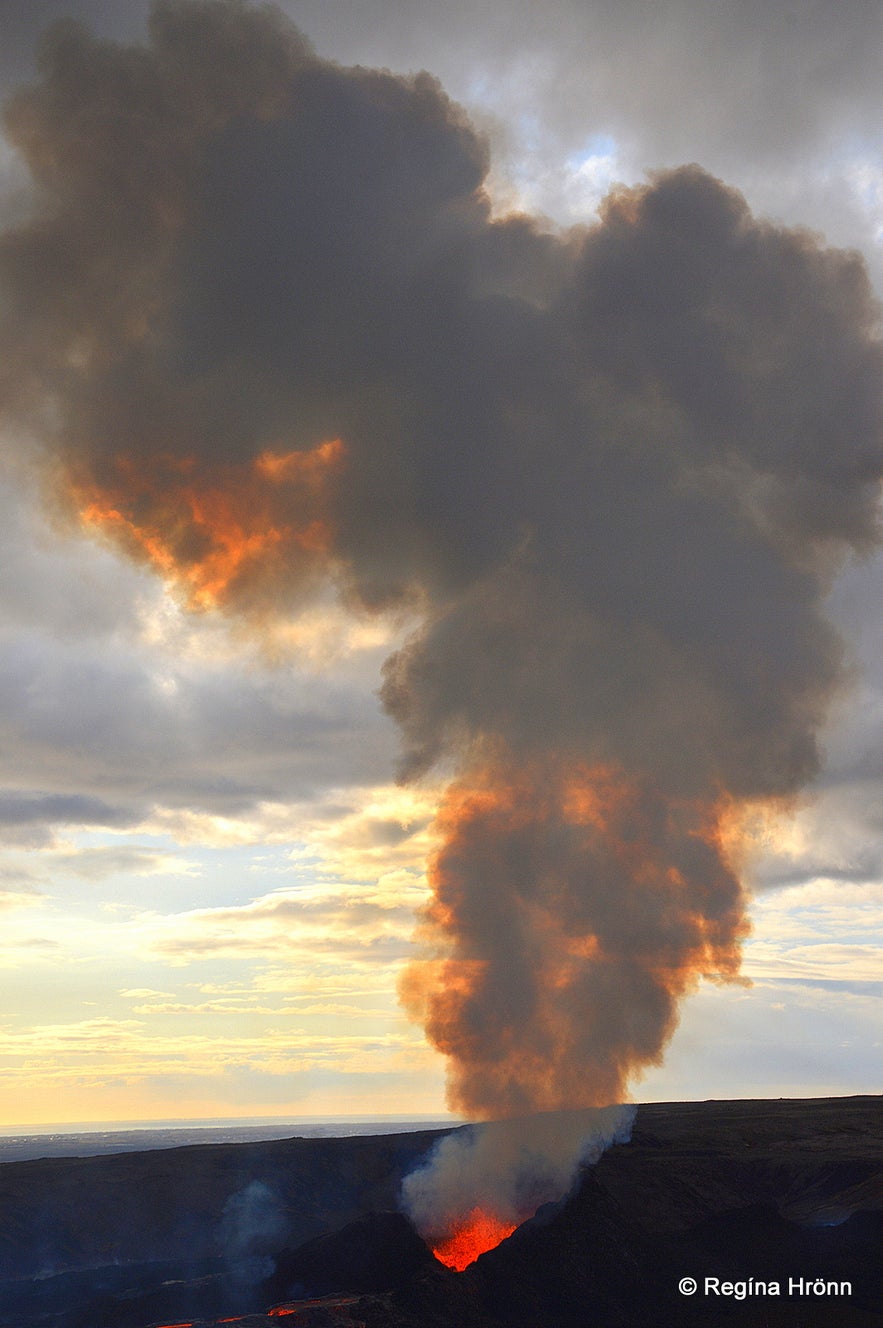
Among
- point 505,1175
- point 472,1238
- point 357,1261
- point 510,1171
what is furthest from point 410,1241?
point 510,1171

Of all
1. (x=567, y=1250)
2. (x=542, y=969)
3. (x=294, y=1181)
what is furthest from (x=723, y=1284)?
(x=294, y=1181)

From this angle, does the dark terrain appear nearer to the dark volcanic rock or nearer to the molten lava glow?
the dark volcanic rock

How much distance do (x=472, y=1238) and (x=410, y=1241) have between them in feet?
12.7

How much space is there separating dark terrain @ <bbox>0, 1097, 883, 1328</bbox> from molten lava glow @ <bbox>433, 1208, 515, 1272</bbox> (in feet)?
6.57

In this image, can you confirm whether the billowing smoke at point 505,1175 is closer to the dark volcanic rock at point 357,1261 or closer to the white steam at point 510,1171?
the white steam at point 510,1171

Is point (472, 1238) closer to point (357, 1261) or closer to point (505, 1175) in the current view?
point (505, 1175)

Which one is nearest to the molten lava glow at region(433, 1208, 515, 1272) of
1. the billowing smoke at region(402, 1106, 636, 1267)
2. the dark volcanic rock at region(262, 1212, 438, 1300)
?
the billowing smoke at region(402, 1106, 636, 1267)

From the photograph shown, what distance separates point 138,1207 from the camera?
9975 cm

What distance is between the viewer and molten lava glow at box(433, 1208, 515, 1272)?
6675 centimetres

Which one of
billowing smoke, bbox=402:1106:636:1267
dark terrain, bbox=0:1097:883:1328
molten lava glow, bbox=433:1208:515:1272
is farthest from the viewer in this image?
billowing smoke, bbox=402:1106:636:1267

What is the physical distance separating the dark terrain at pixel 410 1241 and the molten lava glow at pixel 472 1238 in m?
2.00

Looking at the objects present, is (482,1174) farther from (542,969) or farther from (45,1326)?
(45,1326)

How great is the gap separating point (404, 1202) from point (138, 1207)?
38172 mm

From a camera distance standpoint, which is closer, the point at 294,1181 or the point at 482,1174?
the point at 482,1174
